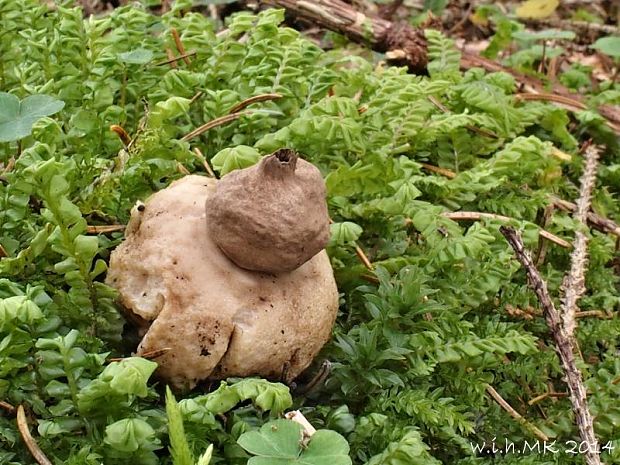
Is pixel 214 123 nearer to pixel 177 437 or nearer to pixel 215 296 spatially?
pixel 215 296

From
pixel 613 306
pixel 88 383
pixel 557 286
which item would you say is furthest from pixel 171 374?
pixel 613 306

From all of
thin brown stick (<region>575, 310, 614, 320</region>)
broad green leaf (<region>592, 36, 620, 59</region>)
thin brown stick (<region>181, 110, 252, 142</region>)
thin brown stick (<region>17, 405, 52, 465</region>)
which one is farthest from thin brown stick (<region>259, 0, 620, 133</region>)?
thin brown stick (<region>17, 405, 52, 465</region>)

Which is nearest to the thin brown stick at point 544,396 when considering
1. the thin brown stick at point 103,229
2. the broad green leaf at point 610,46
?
the thin brown stick at point 103,229

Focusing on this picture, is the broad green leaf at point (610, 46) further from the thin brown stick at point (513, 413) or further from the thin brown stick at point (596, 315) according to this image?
the thin brown stick at point (513, 413)

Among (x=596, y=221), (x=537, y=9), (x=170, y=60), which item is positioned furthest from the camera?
(x=537, y=9)

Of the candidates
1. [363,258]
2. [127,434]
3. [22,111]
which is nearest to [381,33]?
[363,258]

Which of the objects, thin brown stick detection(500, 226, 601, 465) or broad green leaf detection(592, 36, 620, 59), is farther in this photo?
broad green leaf detection(592, 36, 620, 59)

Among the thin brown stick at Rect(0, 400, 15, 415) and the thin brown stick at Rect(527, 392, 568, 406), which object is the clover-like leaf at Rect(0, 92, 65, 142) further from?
the thin brown stick at Rect(527, 392, 568, 406)
